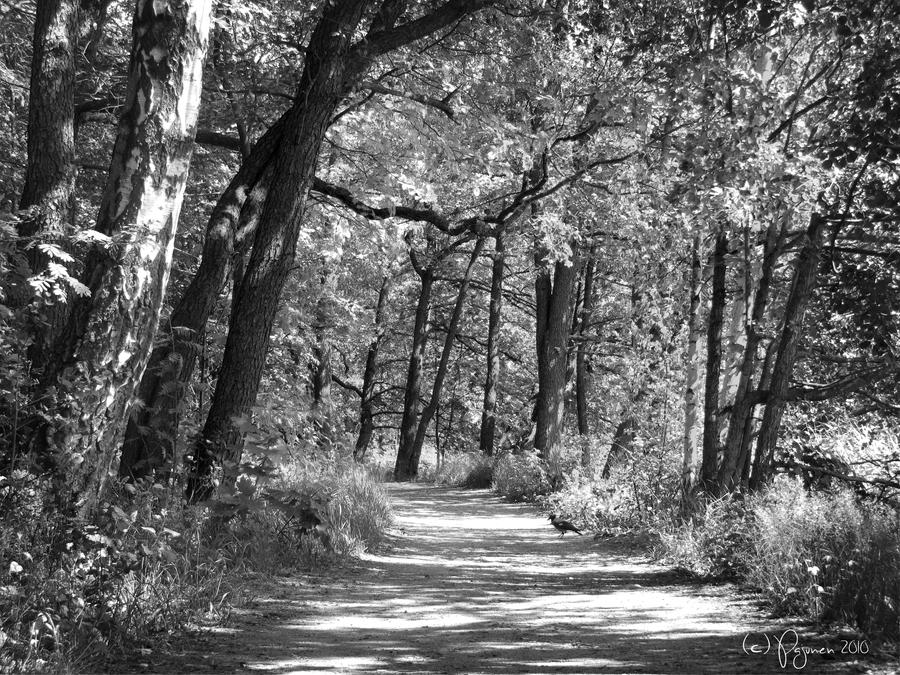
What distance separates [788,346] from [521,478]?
10786mm

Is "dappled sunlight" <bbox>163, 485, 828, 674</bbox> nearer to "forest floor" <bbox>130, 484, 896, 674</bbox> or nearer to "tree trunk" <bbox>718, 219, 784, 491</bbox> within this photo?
"forest floor" <bbox>130, 484, 896, 674</bbox>

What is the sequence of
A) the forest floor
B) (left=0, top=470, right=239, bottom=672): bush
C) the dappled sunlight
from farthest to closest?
the dappled sunlight
the forest floor
(left=0, top=470, right=239, bottom=672): bush

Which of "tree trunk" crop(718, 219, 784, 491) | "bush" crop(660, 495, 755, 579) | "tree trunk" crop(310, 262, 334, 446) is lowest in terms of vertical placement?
"bush" crop(660, 495, 755, 579)

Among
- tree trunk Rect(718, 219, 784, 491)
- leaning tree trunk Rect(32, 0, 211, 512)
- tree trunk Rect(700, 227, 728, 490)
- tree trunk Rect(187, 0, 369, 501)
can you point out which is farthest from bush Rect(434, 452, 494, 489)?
leaning tree trunk Rect(32, 0, 211, 512)

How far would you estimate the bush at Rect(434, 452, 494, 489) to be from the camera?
23656 mm

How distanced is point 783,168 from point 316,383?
61.8 ft

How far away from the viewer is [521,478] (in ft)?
64.3

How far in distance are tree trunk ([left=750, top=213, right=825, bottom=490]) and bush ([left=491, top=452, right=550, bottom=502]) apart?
8.55 m

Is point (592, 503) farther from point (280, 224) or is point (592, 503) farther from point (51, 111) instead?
point (51, 111)

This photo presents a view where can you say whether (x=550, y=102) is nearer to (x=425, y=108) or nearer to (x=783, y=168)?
(x=425, y=108)

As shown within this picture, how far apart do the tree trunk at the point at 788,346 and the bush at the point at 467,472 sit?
1380cm

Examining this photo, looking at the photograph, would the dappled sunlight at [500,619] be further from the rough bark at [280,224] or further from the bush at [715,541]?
the rough bark at [280,224]

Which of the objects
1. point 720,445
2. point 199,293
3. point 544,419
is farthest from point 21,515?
point 544,419

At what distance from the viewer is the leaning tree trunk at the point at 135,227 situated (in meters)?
5.59
